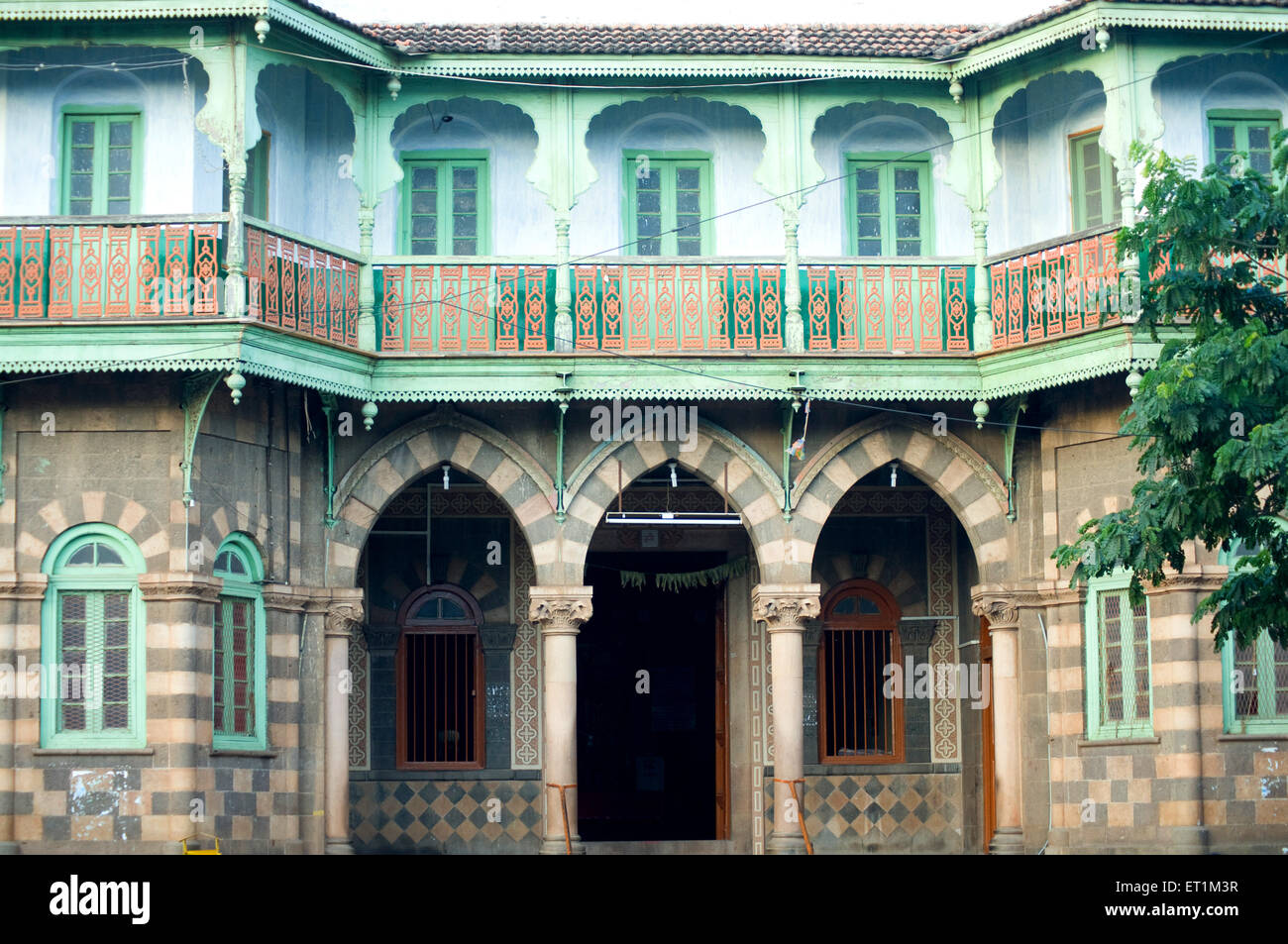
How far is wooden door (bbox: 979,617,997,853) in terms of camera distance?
2475cm

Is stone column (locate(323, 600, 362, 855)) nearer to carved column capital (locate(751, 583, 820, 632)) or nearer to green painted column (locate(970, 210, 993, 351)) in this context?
carved column capital (locate(751, 583, 820, 632))

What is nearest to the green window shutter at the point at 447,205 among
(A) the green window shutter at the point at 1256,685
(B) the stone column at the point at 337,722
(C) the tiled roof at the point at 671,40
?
(C) the tiled roof at the point at 671,40

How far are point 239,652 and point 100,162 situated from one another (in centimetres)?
510

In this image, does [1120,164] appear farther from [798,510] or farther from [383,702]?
[383,702]

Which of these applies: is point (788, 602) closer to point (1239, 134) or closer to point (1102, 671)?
point (1102, 671)

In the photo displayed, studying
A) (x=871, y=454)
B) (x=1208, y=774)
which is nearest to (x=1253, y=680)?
(x=1208, y=774)

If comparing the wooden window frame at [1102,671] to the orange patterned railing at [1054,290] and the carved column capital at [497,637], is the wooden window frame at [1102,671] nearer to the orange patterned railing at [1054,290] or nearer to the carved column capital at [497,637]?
the orange patterned railing at [1054,290]

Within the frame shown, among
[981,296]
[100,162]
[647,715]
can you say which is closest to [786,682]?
[981,296]

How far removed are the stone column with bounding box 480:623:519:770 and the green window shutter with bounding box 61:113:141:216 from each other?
21.7ft

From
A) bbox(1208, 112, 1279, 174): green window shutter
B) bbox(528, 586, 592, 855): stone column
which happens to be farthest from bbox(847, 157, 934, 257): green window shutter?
bbox(528, 586, 592, 855): stone column

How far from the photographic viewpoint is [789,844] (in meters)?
22.3

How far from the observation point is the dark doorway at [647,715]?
89.6 feet

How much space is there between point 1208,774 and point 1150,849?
90 centimetres

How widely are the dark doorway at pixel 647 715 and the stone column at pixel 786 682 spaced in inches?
166
